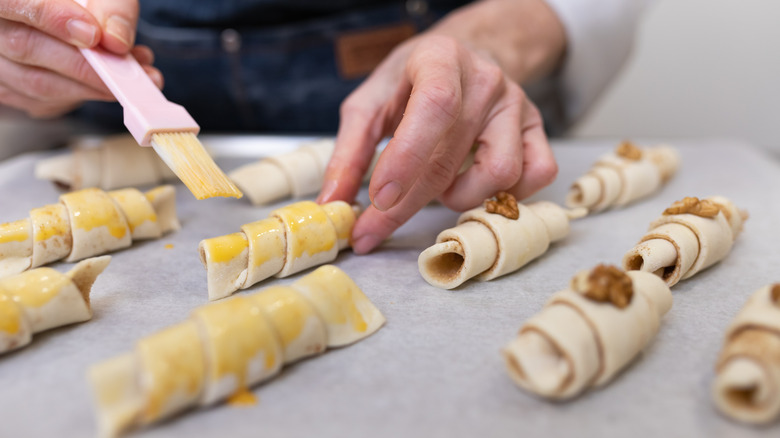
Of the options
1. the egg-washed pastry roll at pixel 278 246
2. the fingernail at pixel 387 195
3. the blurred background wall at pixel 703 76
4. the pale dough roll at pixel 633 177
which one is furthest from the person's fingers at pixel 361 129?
the blurred background wall at pixel 703 76

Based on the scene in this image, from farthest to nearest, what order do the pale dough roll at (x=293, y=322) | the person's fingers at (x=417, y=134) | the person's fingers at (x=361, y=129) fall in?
the person's fingers at (x=361, y=129) → the person's fingers at (x=417, y=134) → the pale dough roll at (x=293, y=322)

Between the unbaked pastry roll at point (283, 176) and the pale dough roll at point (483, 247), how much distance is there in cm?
68

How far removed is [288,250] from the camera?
1.84 m

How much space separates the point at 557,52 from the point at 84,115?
2.58 metres

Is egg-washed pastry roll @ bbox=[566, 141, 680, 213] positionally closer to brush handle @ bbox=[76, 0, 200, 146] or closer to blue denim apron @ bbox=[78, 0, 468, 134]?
blue denim apron @ bbox=[78, 0, 468, 134]

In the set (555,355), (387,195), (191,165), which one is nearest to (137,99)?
(191,165)

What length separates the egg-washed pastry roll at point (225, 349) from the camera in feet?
3.97

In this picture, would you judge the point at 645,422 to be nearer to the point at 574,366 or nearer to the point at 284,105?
the point at 574,366

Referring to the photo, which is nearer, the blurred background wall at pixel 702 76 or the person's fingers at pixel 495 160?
the person's fingers at pixel 495 160

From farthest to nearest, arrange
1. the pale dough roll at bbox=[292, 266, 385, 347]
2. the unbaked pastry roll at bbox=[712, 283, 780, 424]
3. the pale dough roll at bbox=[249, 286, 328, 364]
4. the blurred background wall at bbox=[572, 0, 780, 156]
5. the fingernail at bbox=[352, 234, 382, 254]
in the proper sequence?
the blurred background wall at bbox=[572, 0, 780, 156], the fingernail at bbox=[352, 234, 382, 254], the pale dough roll at bbox=[292, 266, 385, 347], the pale dough roll at bbox=[249, 286, 328, 364], the unbaked pastry roll at bbox=[712, 283, 780, 424]

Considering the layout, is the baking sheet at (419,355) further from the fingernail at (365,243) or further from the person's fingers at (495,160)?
the person's fingers at (495,160)

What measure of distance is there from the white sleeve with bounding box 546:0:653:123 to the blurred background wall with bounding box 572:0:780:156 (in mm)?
1444

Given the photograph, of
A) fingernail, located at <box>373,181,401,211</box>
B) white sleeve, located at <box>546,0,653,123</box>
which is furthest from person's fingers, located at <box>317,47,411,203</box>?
white sleeve, located at <box>546,0,653,123</box>

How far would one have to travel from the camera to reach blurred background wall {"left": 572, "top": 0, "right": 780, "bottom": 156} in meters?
4.42
